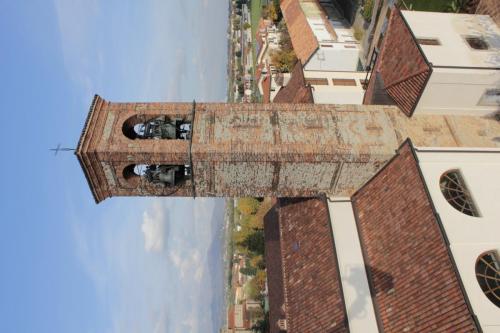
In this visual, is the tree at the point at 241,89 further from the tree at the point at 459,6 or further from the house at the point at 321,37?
the tree at the point at 459,6

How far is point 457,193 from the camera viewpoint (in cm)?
1265

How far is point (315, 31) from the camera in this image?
3456cm

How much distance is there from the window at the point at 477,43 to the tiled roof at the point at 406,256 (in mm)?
5451

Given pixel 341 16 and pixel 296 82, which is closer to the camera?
pixel 296 82

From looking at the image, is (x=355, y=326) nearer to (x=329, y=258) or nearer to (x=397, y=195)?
(x=329, y=258)

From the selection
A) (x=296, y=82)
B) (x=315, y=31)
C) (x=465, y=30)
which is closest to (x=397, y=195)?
(x=465, y=30)

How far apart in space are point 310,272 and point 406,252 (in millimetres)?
3756

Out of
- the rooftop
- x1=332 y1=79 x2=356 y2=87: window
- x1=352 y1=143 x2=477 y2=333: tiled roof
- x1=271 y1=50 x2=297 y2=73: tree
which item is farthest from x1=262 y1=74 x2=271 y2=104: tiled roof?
x1=352 y1=143 x2=477 y2=333: tiled roof

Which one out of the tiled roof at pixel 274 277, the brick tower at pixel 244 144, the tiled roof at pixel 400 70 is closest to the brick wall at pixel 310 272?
the brick tower at pixel 244 144

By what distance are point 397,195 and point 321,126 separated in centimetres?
344

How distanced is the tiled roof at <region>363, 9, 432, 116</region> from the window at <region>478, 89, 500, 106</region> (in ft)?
8.39

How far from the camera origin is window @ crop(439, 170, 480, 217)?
12156 millimetres

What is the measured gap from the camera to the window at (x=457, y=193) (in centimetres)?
1216

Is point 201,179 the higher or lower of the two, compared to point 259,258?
lower
